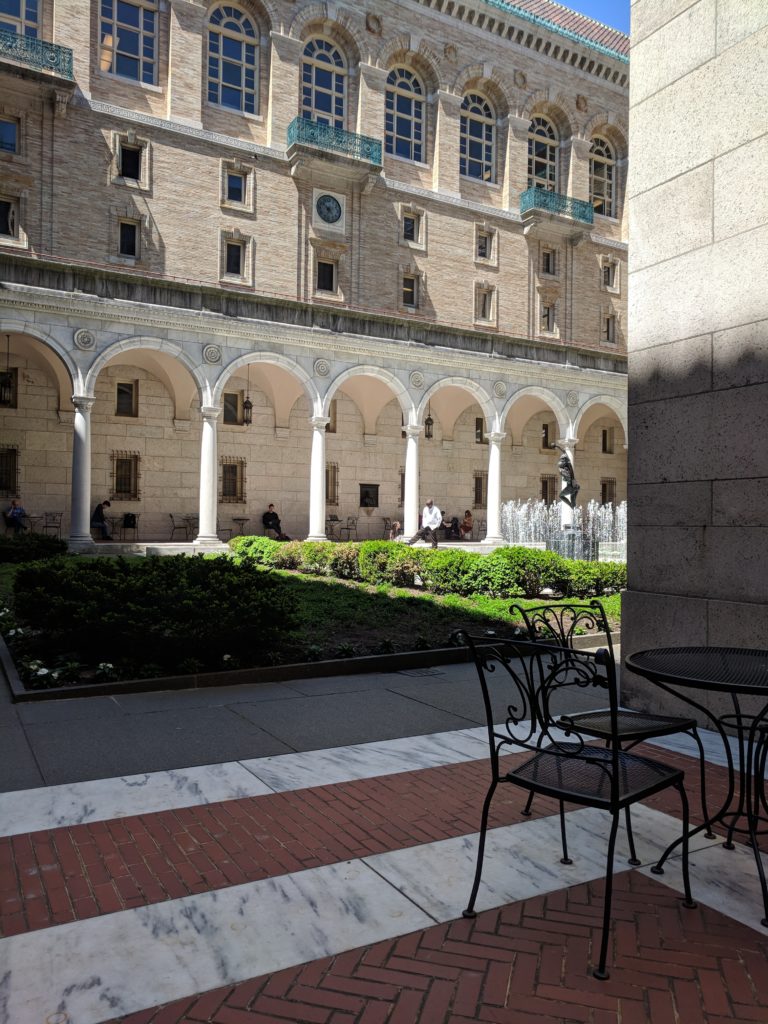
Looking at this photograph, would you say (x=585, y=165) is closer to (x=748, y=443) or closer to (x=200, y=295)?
(x=200, y=295)

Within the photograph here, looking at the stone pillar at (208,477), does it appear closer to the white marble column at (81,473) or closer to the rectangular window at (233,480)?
the white marble column at (81,473)

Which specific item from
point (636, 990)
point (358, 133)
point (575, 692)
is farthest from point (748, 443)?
point (358, 133)

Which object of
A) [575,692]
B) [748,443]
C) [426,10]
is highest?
[426,10]

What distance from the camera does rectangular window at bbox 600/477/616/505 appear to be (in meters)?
40.9

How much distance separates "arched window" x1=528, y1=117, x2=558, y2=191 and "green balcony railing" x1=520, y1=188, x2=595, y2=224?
1.17m

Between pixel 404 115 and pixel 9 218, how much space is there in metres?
18.2

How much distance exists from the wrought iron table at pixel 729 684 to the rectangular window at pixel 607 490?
37457mm

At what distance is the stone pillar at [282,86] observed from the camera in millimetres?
30469

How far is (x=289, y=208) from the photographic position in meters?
30.8

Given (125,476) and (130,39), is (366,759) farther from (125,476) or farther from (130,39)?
(130,39)

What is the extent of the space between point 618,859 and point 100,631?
19.7 ft

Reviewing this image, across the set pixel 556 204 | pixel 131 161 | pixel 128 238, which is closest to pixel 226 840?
pixel 128 238

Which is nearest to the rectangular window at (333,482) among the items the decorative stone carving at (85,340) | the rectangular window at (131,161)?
the decorative stone carving at (85,340)

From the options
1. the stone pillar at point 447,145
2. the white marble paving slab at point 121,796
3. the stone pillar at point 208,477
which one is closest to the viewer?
the white marble paving slab at point 121,796
